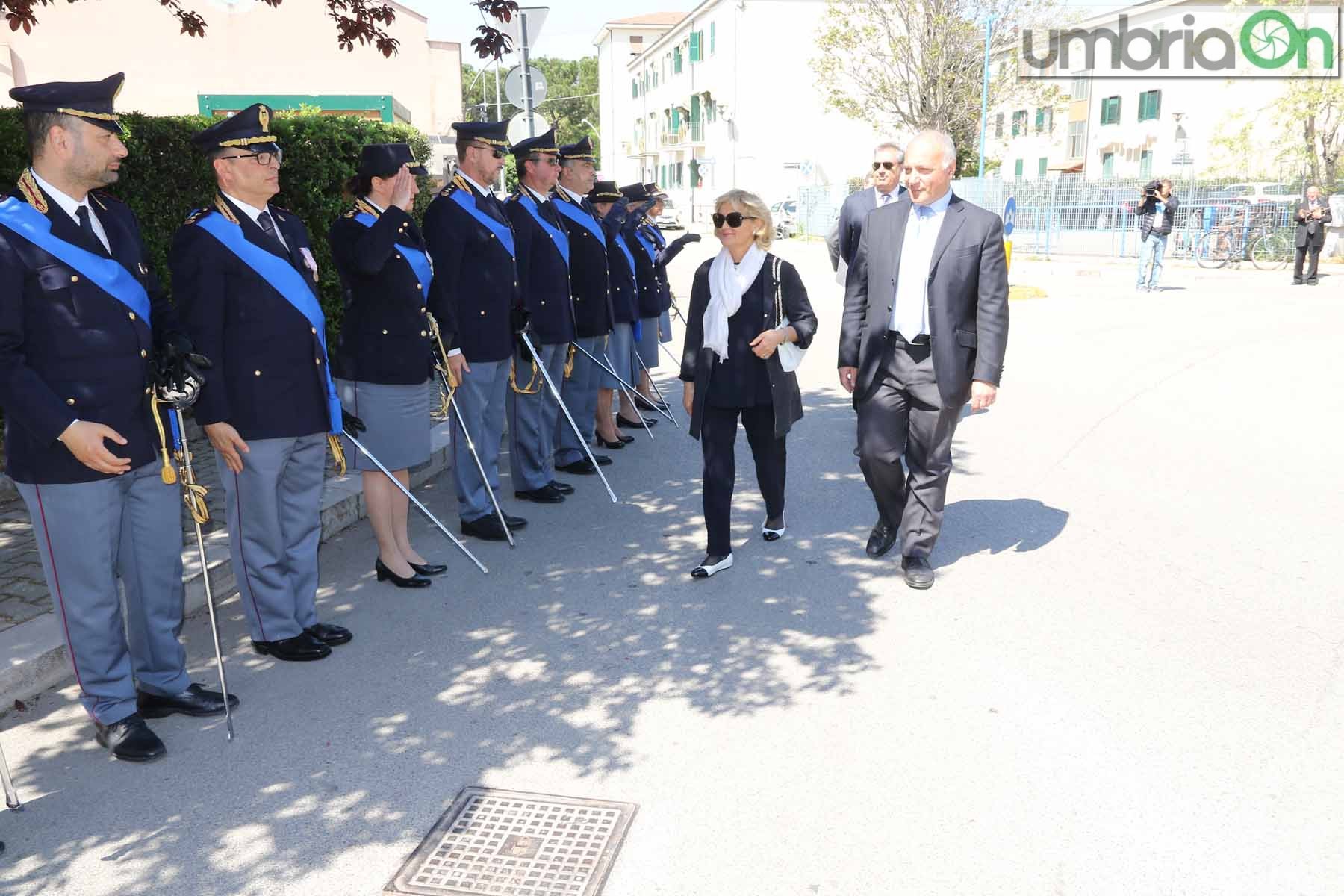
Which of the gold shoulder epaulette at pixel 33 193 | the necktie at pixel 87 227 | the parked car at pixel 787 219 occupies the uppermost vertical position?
the parked car at pixel 787 219

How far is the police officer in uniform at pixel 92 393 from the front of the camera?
3426mm

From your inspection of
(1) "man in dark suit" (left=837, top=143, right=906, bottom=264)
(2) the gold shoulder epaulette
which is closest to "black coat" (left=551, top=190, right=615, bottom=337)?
(1) "man in dark suit" (left=837, top=143, right=906, bottom=264)

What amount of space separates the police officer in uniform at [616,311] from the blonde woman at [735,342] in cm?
252

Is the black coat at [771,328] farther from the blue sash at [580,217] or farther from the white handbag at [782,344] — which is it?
the blue sash at [580,217]

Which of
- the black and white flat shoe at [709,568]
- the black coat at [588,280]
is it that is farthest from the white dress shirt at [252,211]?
the black coat at [588,280]

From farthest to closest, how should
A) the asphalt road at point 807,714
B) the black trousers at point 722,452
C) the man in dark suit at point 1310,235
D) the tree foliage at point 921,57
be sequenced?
the tree foliage at point 921,57 < the man in dark suit at point 1310,235 < the black trousers at point 722,452 < the asphalt road at point 807,714

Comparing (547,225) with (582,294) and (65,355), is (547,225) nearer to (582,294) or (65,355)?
(582,294)

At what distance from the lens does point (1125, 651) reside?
4.50 metres

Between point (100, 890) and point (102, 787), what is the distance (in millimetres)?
623

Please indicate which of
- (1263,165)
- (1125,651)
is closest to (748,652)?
(1125,651)

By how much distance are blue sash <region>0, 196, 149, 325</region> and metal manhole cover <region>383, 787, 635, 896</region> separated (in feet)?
6.53

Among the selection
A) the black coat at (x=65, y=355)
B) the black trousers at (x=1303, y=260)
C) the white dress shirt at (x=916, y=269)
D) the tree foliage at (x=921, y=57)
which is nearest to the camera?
the black coat at (x=65, y=355)

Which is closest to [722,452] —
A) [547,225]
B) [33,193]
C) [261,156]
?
[547,225]

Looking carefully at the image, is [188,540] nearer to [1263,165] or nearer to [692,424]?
[692,424]
